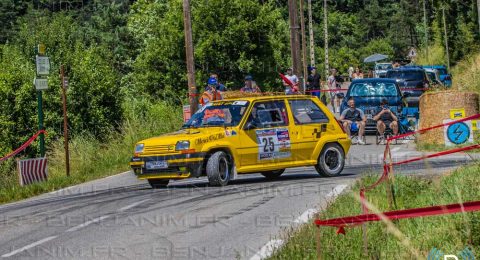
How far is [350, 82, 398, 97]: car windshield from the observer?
30484 mm

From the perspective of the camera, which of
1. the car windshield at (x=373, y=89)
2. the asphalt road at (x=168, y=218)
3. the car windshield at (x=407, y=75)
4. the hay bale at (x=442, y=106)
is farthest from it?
the car windshield at (x=407, y=75)

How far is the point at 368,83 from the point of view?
31062mm

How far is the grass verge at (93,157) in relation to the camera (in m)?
19.6

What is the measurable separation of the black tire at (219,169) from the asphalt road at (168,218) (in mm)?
232

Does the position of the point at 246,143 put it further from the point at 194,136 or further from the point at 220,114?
the point at 194,136

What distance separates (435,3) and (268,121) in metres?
46.9

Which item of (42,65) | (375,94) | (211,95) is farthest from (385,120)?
(42,65)

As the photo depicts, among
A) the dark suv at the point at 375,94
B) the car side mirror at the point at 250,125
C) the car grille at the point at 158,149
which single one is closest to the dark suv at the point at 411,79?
the dark suv at the point at 375,94

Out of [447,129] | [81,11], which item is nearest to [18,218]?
[447,129]

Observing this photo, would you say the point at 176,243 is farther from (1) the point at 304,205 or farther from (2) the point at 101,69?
(2) the point at 101,69

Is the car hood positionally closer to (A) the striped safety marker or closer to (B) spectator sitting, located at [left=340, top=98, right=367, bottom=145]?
(A) the striped safety marker

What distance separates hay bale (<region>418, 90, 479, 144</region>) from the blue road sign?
942 mm

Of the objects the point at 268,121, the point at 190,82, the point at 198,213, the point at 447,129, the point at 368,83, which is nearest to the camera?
the point at 198,213

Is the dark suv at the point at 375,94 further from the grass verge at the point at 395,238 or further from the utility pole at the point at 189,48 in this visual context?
the grass verge at the point at 395,238
